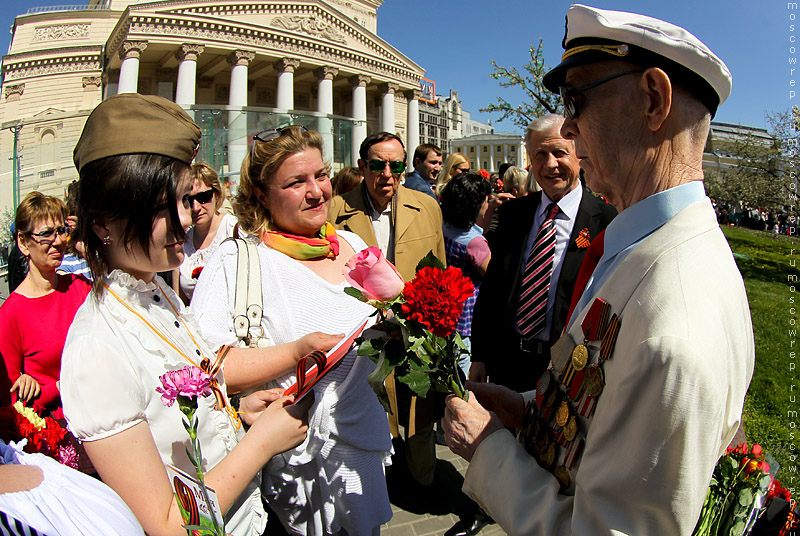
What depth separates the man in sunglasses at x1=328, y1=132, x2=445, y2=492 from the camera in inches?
168

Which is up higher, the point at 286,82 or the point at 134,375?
the point at 286,82

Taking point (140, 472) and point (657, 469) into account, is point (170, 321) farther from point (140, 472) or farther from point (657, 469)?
point (657, 469)

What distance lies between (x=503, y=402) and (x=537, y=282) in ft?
5.03

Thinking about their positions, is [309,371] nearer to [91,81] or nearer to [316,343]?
[316,343]

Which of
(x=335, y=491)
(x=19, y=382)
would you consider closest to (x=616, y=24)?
(x=335, y=491)

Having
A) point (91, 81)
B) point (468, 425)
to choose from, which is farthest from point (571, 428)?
point (91, 81)

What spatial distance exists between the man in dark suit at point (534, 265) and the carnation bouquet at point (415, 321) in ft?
5.56

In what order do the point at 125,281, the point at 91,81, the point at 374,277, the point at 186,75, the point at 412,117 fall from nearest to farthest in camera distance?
the point at 374,277
the point at 125,281
the point at 186,75
the point at 91,81
the point at 412,117

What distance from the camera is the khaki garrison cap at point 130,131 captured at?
1395mm

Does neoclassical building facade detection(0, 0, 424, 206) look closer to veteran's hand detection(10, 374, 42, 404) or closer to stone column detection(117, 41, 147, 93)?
stone column detection(117, 41, 147, 93)

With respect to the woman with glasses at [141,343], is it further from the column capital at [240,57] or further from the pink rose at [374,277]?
the column capital at [240,57]

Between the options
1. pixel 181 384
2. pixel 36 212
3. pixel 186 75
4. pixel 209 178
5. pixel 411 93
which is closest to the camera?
pixel 181 384

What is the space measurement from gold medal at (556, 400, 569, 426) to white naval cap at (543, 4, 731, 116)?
0.84 m

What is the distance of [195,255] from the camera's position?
4.20 metres
